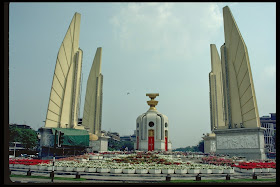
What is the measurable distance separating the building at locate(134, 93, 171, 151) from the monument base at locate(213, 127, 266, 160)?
13.2 m

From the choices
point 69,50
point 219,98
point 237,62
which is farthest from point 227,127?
point 69,50

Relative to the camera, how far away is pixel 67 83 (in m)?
37.2

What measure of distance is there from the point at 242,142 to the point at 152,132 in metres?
18.6

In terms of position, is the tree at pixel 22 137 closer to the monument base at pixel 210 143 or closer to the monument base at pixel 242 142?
the monument base at pixel 210 143

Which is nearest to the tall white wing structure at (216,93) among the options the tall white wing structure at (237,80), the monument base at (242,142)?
the tall white wing structure at (237,80)

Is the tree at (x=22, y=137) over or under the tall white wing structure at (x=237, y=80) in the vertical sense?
under

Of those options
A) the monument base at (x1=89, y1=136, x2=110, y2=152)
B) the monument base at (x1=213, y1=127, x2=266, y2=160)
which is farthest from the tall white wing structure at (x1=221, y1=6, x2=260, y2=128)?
the monument base at (x1=89, y1=136, x2=110, y2=152)

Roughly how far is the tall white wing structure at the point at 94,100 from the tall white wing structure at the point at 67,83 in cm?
1365

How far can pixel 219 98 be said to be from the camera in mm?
49844

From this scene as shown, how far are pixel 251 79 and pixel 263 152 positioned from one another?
31.6 ft

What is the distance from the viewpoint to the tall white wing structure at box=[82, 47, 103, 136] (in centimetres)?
5209

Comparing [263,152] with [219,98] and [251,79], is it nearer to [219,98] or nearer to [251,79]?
[251,79]

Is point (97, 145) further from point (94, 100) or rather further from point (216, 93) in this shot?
point (216, 93)

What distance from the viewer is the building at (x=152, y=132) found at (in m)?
45.7
